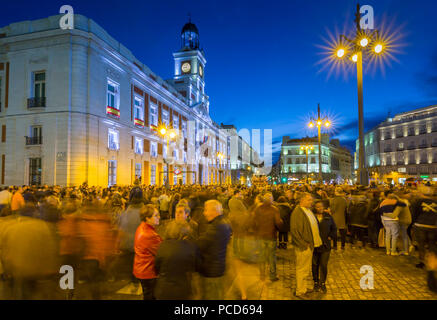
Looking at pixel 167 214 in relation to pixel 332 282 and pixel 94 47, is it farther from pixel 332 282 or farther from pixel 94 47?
pixel 94 47

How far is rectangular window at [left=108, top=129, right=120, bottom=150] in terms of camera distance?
25.7 metres

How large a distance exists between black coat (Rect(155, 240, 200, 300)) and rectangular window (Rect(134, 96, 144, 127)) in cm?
2814

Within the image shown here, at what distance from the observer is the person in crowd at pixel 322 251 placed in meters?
5.28

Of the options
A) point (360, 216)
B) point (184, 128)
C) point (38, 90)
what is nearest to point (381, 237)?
point (360, 216)

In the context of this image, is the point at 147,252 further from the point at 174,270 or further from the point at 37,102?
the point at 37,102

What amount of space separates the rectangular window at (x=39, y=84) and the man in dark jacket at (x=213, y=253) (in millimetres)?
24514

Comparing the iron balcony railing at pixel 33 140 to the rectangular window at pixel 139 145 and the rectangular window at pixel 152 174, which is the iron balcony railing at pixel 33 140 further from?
the rectangular window at pixel 152 174

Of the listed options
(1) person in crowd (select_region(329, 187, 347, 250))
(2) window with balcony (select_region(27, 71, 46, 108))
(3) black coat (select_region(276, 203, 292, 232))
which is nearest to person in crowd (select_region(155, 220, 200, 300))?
(3) black coat (select_region(276, 203, 292, 232))

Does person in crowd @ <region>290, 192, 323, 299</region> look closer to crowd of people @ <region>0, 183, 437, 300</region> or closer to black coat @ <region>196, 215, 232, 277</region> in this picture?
crowd of people @ <region>0, 183, 437, 300</region>

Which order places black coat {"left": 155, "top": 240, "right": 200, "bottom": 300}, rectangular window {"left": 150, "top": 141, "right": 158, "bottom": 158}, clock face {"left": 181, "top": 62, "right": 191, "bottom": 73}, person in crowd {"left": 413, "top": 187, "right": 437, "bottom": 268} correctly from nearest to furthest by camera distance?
black coat {"left": 155, "top": 240, "right": 200, "bottom": 300}
person in crowd {"left": 413, "top": 187, "right": 437, "bottom": 268}
rectangular window {"left": 150, "top": 141, "right": 158, "bottom": 158}
clock face {"left": 181, "top": 62, "right": 191, "bottom": 73}

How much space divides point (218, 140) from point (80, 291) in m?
63.8

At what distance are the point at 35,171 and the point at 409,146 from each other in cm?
6818
